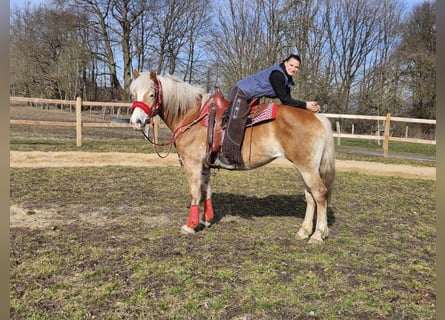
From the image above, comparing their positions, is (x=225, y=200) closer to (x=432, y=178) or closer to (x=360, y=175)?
(x=360, y=175)

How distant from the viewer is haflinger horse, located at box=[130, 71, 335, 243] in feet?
15.1

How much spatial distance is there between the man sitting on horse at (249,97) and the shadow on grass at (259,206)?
1.43 m

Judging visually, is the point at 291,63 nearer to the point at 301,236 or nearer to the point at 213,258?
the point at 301,236

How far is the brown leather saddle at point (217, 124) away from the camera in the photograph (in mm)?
4809

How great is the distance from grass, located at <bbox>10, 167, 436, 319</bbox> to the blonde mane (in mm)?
1660

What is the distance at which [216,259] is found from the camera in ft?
13.6

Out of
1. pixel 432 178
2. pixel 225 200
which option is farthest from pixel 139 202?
pixel 432 178

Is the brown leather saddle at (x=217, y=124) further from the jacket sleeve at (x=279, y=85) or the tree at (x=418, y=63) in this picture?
the tree at (x=418, y=63)

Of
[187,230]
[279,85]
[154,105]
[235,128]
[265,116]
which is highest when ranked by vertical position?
[279,85]

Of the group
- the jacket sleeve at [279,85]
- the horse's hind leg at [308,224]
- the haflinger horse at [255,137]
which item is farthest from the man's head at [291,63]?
the horse's hind leg at [308,224]

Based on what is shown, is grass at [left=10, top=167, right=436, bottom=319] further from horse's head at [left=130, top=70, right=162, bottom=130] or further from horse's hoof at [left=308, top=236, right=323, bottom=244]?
horse's head at [left=130, top=70, right=162, bottom=130]

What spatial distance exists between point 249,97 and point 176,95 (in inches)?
39.2

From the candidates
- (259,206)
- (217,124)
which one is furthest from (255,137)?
(259,206)

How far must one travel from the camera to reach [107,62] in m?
37.8
